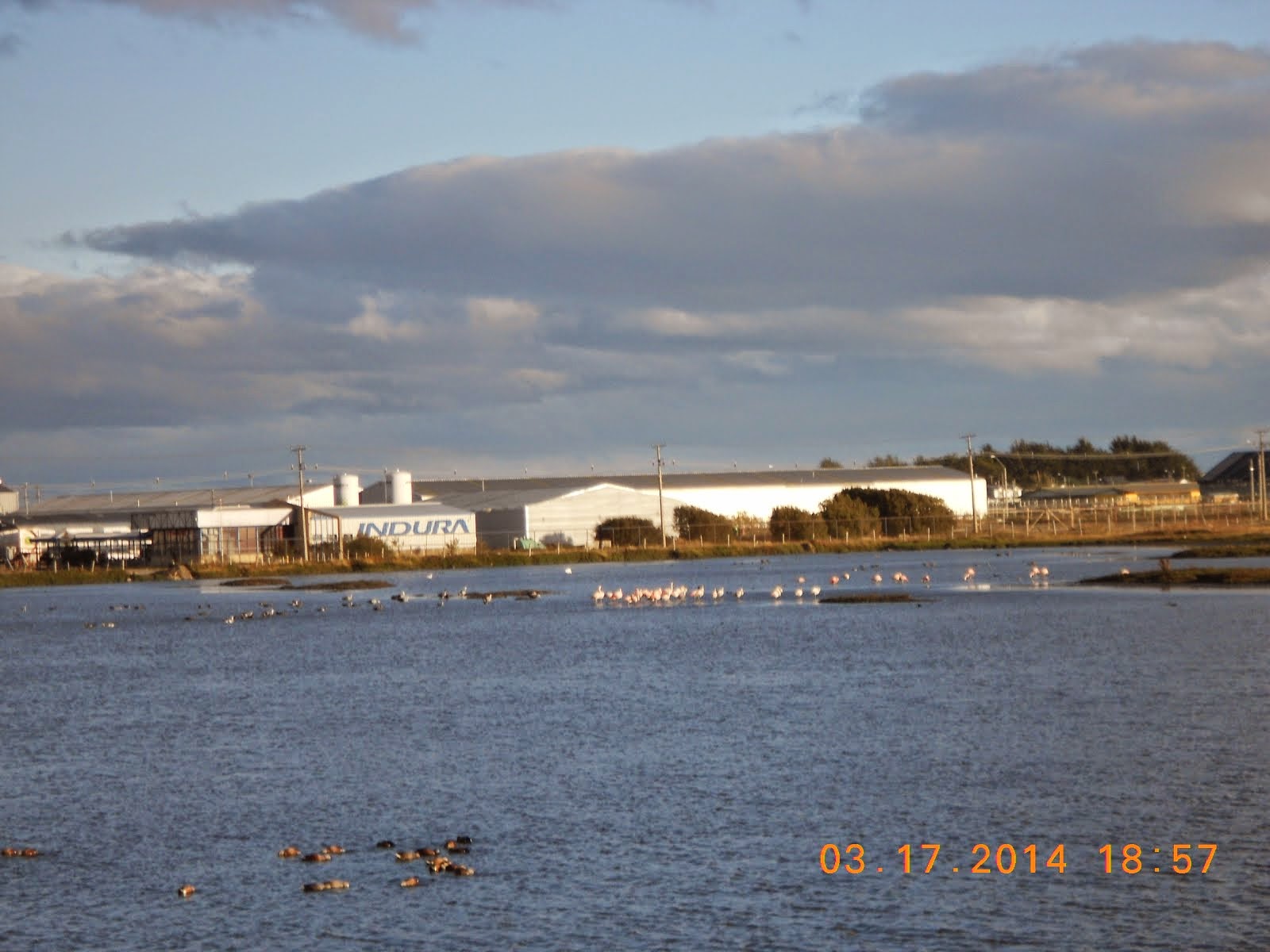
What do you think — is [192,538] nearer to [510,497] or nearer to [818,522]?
[510,497]

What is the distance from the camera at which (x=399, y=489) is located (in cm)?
14875

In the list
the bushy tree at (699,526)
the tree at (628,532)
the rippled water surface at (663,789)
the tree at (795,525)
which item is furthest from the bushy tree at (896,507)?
the rippled water surface at (663,789)

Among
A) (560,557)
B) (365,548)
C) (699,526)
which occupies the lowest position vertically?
(560,557)

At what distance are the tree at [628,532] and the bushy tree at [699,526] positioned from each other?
327 centimetres

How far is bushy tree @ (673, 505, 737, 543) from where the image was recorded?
139 metres

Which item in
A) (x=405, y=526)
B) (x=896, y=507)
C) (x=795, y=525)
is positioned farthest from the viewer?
(x=896, y=507)

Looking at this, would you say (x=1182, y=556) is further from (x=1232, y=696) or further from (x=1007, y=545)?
(x=1232, y=696)

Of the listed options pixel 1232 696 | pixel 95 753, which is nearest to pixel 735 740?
pixel 1232 696

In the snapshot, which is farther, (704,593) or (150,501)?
(150,501)
